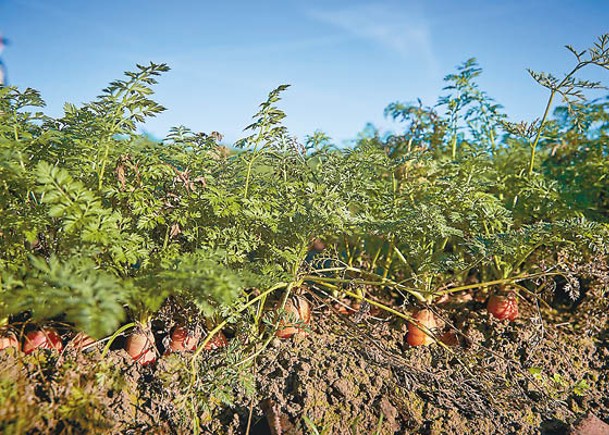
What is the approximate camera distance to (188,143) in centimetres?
202

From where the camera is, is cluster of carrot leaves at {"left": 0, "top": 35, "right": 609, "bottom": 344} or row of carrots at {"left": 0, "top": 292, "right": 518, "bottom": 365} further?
row of carrots at {"left": 0, "top": 292, "right": 518, "bottom": 365}

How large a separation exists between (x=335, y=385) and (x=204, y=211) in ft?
2.91

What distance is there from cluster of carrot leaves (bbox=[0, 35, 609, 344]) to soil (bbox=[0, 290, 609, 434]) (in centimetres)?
25

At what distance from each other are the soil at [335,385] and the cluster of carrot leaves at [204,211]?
255 mm

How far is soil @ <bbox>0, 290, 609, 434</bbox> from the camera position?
161 cm

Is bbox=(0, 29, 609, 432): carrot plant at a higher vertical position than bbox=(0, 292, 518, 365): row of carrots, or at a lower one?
higher

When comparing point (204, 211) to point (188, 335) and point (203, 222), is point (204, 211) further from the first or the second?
point (188, 335)

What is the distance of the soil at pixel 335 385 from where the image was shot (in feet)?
5.28

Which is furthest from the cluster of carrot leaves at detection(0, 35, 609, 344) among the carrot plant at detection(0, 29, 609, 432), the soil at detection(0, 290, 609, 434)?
the soil at detection(0, 290, 609, 434)

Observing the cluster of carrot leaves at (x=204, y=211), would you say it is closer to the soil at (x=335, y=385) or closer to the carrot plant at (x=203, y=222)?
the carrot plant at (x=203, y=222)

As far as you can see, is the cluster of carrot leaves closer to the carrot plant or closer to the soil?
the carrot plant

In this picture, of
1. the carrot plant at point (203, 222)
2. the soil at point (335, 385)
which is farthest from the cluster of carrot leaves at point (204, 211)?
the soil at point (335, 385)

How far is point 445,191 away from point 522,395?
0.99 metres

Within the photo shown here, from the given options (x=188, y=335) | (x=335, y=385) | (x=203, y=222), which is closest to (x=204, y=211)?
(x=203, y=222)
